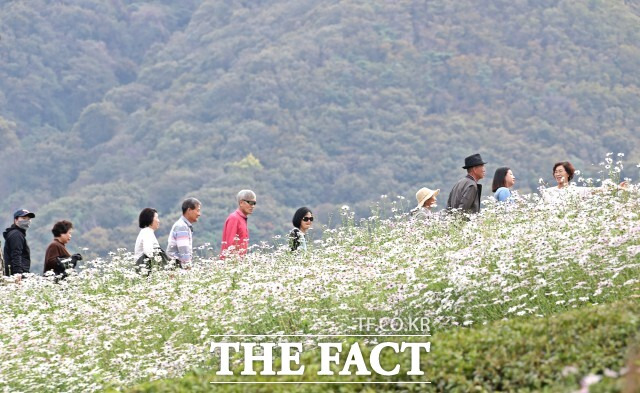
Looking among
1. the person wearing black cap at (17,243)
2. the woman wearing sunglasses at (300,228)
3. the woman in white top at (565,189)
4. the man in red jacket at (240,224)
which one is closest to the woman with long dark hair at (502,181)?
the woman in white top at (565,189)

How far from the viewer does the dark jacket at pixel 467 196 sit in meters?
12.5

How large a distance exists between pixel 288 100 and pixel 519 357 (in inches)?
3496

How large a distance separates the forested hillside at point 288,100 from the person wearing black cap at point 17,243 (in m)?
52.9

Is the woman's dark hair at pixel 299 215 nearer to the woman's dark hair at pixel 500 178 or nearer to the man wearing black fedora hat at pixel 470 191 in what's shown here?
the man wearing black fedora hat at pixel 470 191

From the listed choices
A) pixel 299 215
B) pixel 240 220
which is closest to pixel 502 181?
pixel 299 215

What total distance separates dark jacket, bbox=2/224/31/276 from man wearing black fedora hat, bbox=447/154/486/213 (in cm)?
485

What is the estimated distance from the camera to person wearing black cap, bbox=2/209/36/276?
45.0ft

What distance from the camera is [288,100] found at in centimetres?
9438

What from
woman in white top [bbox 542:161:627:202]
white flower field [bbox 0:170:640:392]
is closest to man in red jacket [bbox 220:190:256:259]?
white flower field [bbox 0:170:640:392]

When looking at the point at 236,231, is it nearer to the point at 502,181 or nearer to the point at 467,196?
the point at 467,196

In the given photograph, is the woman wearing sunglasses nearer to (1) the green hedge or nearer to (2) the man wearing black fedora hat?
(2) the man wearing black fedora hat

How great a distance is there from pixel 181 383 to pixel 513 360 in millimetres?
1845

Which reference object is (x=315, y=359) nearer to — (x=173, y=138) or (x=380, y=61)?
(x=173, y=138)

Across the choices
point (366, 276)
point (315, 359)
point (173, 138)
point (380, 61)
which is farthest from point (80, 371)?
point (380, 61)
